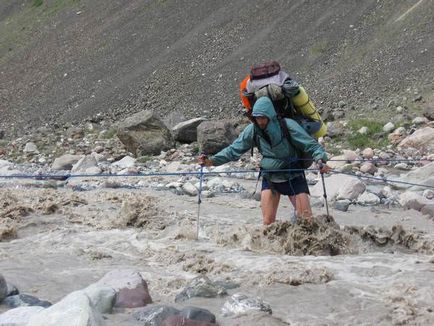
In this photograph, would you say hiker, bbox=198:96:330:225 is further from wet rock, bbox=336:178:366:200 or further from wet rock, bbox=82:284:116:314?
wet rock, bbox=336:178:366:200

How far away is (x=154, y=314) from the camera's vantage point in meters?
5.67

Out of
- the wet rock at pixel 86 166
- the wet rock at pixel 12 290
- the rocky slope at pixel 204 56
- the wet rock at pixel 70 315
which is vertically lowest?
the wet rock at pixel 12 290

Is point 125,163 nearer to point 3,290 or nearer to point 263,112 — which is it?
point 263,112

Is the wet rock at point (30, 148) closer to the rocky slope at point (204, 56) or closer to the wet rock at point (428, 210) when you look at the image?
the rocky slope at point (204, 56)

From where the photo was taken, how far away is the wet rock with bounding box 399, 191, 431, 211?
10.7m

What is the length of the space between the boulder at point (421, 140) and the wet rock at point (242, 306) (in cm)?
970

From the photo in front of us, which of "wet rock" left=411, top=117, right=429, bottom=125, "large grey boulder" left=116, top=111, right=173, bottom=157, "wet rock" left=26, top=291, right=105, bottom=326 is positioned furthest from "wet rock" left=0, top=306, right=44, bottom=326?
"wet rock" left=411, top=117, right=429, bottom=125

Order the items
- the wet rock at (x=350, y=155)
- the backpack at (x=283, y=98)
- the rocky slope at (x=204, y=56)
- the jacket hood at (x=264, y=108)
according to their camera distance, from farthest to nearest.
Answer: the rocky slope at (x=204, y=56) < the wet rock at (x=350, y=155) < the backpack at (x=283, y=98) < the jacket hood at (x=264, y=108)

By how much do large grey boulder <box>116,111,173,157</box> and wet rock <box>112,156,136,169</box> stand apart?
453 millimetres

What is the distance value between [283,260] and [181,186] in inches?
222

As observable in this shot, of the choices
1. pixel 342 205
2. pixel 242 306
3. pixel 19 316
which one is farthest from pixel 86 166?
pixel 19 316

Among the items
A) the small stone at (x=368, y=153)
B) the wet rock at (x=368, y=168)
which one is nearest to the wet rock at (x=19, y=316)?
the wet rock at (x=368, y=168)

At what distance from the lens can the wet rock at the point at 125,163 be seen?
1639 centimetres

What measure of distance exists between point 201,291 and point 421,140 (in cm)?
997
